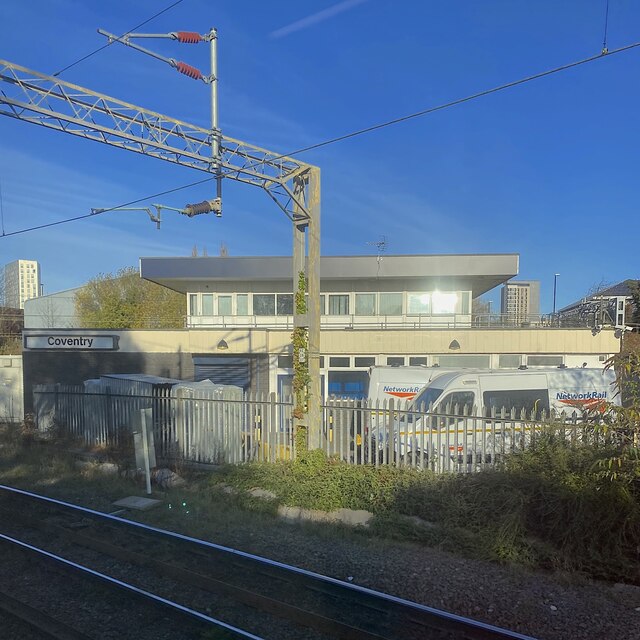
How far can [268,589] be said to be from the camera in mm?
5367

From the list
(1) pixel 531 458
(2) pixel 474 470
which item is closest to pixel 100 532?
(2) pixel 474 470

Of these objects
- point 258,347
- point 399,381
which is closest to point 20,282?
point 258,347

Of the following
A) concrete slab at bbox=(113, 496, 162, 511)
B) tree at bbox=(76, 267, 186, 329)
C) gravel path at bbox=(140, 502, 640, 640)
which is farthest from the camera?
tree at bbox=(76, 267, 186, 329)

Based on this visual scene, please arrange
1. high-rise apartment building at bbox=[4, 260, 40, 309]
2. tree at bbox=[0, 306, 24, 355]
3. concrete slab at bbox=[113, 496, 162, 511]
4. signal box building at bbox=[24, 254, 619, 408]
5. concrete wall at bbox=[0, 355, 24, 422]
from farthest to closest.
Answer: high-rise apartment building at bbox=[4, 260, 40, 309] < tree at bbox=[0, 306, 24, 355] < concrete wall at bbox=[0, 355, 24, 422] < signal box building at bbox=[24, 254, 619, 408] < concrete slab at bbox=[113, 496, 162, 511]

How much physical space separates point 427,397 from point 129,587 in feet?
24.9

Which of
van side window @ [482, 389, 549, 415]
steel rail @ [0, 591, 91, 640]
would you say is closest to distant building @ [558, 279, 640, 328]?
van side window @ [482, 389, 549, 415]

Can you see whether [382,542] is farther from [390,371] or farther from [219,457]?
[390,371]

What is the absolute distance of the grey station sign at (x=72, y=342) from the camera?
69.4ft

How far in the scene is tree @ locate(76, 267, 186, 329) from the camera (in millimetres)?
42750

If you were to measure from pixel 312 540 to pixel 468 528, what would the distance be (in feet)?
7.16

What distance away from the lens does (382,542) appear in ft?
22.9

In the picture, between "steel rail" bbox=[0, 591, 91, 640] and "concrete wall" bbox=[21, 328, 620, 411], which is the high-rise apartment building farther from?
"steel rail" bbox=[0, 591, 91, 640]

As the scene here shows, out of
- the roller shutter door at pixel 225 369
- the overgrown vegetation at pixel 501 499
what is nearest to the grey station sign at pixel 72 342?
the roller shutter door at pixel 225 369

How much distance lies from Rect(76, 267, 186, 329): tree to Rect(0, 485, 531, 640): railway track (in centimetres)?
3674
